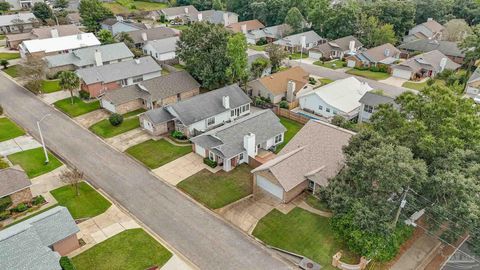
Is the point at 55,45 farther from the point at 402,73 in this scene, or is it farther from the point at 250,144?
the point at 402,73

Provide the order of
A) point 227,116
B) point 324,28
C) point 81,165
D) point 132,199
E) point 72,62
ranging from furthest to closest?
point 324,28 < point 72,62 < point 227,116 < point 81,165 < point 132,199

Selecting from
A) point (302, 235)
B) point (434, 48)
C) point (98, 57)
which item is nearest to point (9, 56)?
point (98, 57)

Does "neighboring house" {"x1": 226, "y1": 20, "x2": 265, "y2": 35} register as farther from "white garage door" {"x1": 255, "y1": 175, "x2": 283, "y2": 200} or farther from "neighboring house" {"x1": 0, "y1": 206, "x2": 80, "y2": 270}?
"neighboring house" {"x1": 0, "y1": 206, "x2": 80, "y2": 270}

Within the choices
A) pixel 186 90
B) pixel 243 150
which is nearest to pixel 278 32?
pixel 186 90

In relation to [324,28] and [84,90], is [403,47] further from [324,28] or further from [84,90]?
[84,90]

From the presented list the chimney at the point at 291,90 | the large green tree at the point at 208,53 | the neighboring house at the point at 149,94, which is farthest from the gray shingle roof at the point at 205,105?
the chimney at the point at 291,90

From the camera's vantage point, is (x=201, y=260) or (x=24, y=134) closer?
(x=201, y=260)
